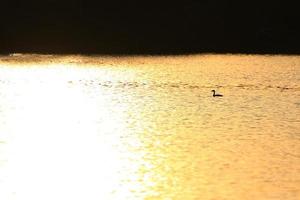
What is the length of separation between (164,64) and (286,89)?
86.9 feet

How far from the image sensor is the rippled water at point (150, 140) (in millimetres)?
16953

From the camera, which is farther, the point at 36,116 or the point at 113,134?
the point at 36,116

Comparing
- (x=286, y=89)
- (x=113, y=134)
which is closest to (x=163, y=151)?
(x=113, y=134)

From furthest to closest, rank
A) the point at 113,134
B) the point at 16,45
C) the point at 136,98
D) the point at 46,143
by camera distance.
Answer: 1. the point at 16,45
2. the point at 136,98
3. the point at 113,134
4. the point at 46,143

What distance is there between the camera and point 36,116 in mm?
30297

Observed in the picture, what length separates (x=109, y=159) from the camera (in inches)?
803

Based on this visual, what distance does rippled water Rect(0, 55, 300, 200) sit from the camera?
1695 centimetres

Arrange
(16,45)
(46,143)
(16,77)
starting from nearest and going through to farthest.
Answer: (46,143)
(16,77)
(16,45)

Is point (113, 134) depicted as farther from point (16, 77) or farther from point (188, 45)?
point (188, 45)

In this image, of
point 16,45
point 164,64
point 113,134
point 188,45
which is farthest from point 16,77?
point 188,45

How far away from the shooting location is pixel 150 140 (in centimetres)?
2386

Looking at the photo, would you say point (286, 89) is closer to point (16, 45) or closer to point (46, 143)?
point (46, 143)

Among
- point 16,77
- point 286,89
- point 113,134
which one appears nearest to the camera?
point 113,134

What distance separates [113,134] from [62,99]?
13.9 meters
